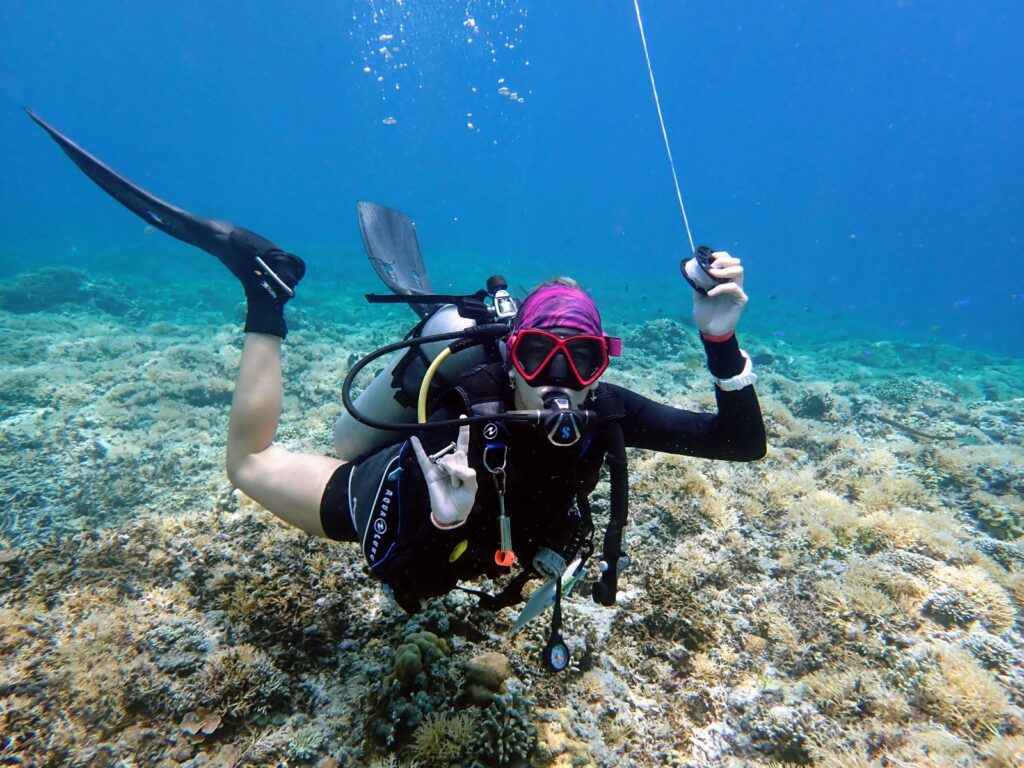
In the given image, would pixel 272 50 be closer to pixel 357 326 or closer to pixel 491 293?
pixel 357 326

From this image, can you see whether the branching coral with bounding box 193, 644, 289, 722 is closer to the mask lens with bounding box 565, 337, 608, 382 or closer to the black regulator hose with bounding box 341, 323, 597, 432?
the black regulator hose with bounding box 341, 323, 597, 432

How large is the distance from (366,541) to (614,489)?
4.64 ft

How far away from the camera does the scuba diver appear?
2.34m

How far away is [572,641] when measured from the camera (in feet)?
11.1

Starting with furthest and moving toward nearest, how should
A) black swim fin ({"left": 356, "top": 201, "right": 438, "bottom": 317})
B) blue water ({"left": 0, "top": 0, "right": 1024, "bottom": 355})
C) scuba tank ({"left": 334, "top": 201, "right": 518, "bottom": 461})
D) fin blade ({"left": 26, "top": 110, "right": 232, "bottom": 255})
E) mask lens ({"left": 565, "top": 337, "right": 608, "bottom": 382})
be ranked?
1. blue water ({"left": 0, "top": 0, "right": 1024, "bottom": 355})
2. black swim fin ({"left": 356, "top": 201, "right": 438, "bottom": 317})
3. fin blade ({"left": 26, "top": 110, "right": 232, "bottom": 255})
4. scuba tank ({"left": 334, "top": 201, "right": 518, "bottom": 461})
5. mask lens ({"left": 565, "top": 337, "right": 608, "bottom": 382})

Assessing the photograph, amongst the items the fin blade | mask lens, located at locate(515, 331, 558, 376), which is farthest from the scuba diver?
the fin blade

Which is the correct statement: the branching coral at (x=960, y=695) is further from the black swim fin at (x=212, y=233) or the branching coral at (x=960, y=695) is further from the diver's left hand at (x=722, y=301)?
the black swim fin at (x=212, y=233)

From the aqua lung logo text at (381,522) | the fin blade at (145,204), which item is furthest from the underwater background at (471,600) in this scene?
the fin blade at (145,204)

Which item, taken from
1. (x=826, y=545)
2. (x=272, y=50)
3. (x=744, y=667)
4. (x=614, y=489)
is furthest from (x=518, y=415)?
(x=272, y=50)

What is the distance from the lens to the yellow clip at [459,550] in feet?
7.87

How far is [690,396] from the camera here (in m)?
9.40

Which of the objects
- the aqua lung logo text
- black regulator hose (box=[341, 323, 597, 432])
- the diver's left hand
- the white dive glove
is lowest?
the aqua lung logo text

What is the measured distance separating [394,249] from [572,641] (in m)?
4.10

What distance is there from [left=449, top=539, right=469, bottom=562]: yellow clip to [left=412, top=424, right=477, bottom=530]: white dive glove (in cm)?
33
